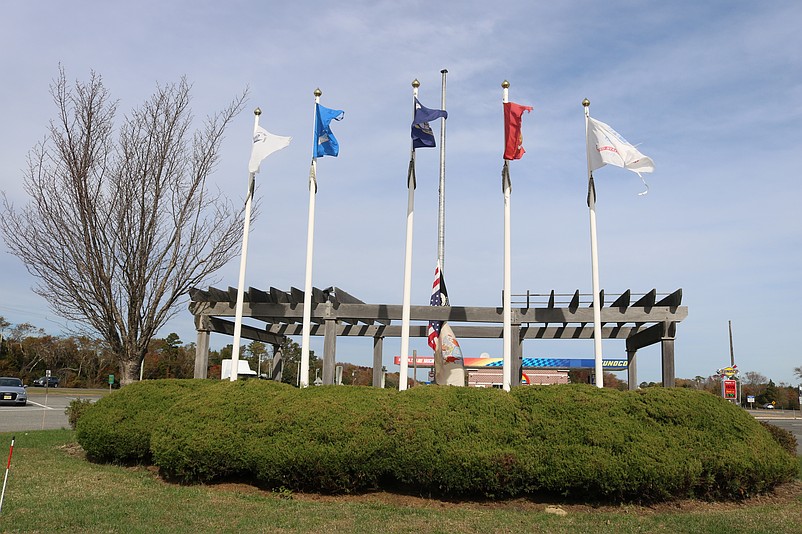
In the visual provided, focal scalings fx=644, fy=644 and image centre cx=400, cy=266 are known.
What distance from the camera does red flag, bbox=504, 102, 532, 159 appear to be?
12734 millimetres

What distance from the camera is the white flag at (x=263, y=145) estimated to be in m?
13.9

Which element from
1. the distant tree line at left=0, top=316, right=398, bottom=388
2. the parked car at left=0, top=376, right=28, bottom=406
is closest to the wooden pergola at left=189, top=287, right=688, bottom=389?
the parked car at left=0, top=376, right=28, bottom=406

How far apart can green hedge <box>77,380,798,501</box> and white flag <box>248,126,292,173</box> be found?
6.03m

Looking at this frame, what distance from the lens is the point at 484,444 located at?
8594 mm

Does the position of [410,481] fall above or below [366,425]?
below

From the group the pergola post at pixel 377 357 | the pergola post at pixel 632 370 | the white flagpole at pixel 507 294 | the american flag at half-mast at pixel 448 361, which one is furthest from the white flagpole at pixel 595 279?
the pergola post at pixel 377 357

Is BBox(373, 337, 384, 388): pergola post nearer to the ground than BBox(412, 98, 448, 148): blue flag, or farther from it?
nearer to the ground

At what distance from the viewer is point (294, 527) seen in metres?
7.15

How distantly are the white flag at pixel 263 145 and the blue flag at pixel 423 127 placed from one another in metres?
2.91

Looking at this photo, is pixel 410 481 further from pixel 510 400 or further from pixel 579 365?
pixel 579 365

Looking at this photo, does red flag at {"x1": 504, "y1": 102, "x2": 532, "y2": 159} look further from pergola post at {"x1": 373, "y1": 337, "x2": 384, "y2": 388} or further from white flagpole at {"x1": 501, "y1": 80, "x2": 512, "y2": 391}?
pergola post at {"x1": 373, "y1": 337, "x2": 384, "y2": 388}

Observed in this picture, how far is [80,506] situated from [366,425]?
364 centimetres

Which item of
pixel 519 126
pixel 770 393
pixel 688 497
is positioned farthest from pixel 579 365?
pixel 770 393

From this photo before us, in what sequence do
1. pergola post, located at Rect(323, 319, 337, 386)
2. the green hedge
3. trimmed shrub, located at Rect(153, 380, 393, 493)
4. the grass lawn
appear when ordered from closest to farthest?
the grass lawn → the green hedge → trimmed shrub, located at Rect(153, 380, 393, 493) → pergola post, located at Rect(323, 319, 337, 386)
